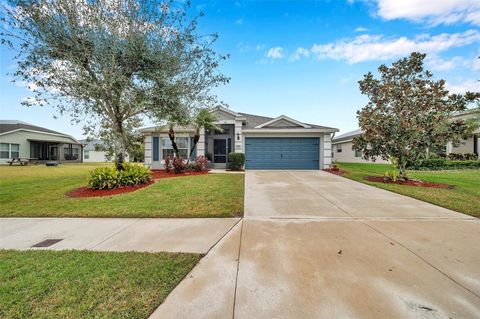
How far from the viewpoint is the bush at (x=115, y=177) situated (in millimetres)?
7866

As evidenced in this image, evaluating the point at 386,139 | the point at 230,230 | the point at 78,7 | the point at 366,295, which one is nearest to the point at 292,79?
the point at 386,139

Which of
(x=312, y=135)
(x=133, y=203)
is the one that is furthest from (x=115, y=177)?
(x=312, y=135)

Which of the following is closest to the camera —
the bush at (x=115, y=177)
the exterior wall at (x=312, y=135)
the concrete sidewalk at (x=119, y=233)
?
the concrete sidewalk at (x=119, y=233)

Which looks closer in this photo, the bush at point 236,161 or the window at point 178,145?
the bush at point 236,161

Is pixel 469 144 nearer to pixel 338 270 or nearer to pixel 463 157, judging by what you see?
pixel 463 157

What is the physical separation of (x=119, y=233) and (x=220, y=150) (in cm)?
1276

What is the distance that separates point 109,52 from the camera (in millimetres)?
7137

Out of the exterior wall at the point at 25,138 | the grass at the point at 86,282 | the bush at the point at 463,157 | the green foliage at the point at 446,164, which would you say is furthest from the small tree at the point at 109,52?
the exterior wall at the point at 25,138

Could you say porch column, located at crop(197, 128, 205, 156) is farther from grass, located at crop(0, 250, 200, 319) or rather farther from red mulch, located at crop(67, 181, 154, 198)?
grass, located at crop(0, 250, 200, 319)

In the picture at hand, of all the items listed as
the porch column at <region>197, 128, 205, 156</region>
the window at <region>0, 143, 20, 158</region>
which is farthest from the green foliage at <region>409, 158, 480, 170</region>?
the window at <region>0, 143, 20, 158</region>

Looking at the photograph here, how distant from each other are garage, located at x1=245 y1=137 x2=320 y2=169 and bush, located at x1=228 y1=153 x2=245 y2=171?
38.8 inches

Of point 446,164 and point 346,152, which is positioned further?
point 346,152

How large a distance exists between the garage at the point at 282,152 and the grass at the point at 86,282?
12.6 meters

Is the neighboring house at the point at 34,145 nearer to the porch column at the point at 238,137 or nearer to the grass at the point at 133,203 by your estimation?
the grass at the point at 133,203
